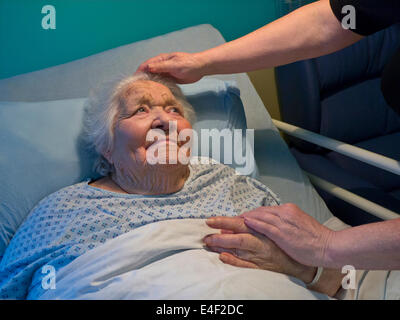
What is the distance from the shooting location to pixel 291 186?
1.53 meters

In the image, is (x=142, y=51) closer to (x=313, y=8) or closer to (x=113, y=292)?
(x=313, y=8)

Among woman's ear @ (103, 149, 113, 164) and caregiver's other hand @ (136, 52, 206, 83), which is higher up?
caregiver's other hand @ (136, 52, 206, 83)

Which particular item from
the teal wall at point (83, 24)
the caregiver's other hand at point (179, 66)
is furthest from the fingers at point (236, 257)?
the teal wall at point (83, 24)

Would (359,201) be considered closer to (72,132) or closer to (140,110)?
Result: (140,110)

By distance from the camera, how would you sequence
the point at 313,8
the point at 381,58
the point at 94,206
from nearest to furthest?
the point at 94,206
the point at 313,8
the point at 381,58

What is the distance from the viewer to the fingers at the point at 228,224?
1.06 meters

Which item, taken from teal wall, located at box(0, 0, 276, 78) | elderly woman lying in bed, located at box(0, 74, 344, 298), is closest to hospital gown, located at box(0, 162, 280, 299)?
elderly woman lying in bed, located at box(0, 74, 344, 298)

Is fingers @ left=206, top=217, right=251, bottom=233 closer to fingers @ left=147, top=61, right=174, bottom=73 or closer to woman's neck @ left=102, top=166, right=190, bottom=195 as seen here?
woman's neck @ left=102, top=166, right=190, bottom=195

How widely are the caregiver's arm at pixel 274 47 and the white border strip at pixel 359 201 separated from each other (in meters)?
0.51

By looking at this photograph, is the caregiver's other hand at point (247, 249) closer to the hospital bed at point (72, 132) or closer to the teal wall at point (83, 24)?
the hospital bed at point (72, 132)

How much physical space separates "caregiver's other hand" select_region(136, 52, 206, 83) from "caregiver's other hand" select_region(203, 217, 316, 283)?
615 mm

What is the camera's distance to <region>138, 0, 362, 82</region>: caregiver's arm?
1301 millimetres

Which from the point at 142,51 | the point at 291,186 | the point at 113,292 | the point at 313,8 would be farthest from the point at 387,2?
the point at 113,292
